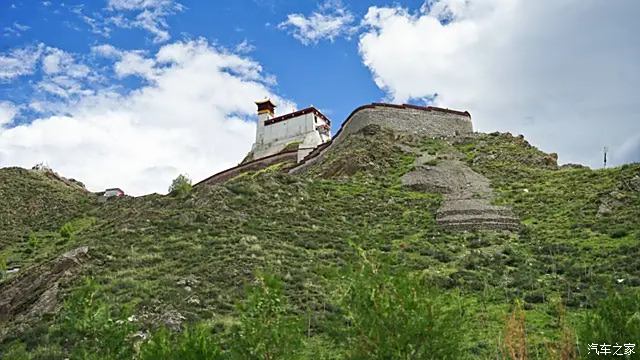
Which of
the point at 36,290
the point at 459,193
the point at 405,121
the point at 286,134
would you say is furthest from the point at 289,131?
the point at 36,290

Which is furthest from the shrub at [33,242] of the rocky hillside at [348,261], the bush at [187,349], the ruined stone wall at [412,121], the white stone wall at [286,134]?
the bush at [187,349]

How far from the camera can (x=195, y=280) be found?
1853 centimetres

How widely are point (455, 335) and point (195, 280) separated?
11680 millimetres

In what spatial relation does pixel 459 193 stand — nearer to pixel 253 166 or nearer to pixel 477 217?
pixel 477 217

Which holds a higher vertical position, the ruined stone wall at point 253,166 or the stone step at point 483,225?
the ruined stone wall at point 253,166

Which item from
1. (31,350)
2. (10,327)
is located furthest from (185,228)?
(31,350)

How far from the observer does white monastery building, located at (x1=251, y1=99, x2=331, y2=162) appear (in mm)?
60269

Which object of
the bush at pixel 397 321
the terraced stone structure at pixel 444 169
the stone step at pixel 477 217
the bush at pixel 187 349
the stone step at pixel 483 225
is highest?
the terraced stone structure at pixel 444 169

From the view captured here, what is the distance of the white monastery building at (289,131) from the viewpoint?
60.3m

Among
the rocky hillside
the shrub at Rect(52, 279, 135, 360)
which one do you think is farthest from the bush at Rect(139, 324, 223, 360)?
the shrub at Rect(52, 279, 135, 360)

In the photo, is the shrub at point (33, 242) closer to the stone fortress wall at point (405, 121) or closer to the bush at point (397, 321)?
the stone fortress wall at point (405, 121)

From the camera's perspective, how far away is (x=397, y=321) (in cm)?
805

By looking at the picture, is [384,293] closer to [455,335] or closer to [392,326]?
[392,326]

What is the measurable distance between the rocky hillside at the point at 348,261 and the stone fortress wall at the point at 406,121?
224 inches
